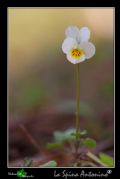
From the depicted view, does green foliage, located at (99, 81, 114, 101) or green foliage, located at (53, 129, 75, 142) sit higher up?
green foliage, located at (99, 81, 114, 101)

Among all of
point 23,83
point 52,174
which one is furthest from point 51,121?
point 52,174

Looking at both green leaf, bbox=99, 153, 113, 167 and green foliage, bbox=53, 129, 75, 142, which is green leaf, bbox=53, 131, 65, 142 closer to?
green foliage, bbox=53, 129, 75, 142

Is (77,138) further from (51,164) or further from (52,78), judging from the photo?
(52,78)

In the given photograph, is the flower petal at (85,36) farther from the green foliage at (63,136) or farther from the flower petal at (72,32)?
the green foliage at (63,136)

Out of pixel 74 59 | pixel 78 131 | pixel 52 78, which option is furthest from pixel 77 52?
pixel 52 78

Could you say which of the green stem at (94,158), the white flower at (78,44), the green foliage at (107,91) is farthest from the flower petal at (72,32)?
the green stem at (94,158)

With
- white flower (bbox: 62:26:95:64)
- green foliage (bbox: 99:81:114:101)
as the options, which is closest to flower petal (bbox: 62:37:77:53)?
white flower (bbox: 62:26:95:64)
